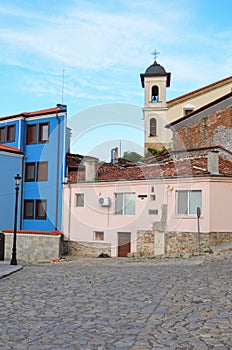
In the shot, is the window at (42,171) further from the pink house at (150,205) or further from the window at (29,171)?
the pink house at (150,205)

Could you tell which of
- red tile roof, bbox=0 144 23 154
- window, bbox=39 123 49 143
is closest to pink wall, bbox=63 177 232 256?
window, bbox=39 123 49 143

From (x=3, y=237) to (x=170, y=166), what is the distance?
10.5 metres

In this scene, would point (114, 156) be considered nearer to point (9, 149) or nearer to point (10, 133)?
point (10, 133)

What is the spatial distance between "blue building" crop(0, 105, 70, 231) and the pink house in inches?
31.7

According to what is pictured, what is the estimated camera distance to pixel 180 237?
19.9m

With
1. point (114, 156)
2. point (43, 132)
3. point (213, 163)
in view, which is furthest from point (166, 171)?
point (114, 156)

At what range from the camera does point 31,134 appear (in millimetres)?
26516

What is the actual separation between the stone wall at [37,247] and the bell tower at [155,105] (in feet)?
75.3

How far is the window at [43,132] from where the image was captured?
2586 cm

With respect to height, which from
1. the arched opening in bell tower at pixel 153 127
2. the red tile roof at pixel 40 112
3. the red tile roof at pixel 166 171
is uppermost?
the arched opening in bell tower at pixel 153 127

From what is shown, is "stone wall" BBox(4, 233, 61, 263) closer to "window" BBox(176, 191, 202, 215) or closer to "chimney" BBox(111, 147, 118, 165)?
"window" BBox(176, 191, 202, 215)

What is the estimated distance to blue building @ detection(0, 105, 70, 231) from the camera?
82.4 feet

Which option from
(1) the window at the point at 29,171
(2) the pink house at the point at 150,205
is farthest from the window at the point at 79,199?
(1) the window at the point at 29,171

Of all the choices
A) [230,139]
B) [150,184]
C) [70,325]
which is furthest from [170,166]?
[70,325]
